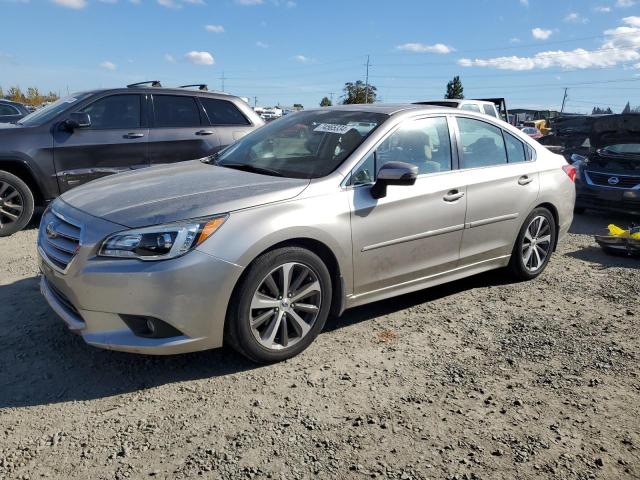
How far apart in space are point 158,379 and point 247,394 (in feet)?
1.87

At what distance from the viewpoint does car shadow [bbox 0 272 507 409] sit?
3.03 m

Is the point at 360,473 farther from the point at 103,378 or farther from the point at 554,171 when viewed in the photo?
the point at 554,171

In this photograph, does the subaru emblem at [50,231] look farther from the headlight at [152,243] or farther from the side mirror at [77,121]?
the side mirror at [77,121]

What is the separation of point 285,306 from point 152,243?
895mm

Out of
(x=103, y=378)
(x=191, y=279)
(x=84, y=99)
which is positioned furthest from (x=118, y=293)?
(x=84, y=99)

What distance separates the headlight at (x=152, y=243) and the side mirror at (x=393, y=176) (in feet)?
4.34

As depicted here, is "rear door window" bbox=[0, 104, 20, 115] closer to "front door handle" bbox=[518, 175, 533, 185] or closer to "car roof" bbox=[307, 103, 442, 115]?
"car roof" bbox=[307, 103, 442, 115]

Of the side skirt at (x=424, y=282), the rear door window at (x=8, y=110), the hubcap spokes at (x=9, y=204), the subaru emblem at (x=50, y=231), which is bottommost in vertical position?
the side skirt at (x=424, y=282)

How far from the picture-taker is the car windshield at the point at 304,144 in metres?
3.84

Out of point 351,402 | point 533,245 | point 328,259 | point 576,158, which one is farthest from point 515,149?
point 576,158

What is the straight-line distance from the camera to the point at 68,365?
3305 mm

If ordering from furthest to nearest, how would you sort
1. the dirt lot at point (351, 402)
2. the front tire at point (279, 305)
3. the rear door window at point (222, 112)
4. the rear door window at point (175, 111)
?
1. the rear door window at point (222, 112)
2. the rear door window at point (175, 111)
3. the front tire at point (279, 305)
4. the dirt lot at point (351, 402)

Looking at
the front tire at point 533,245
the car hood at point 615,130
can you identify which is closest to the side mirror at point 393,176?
the front tire at point 533,245

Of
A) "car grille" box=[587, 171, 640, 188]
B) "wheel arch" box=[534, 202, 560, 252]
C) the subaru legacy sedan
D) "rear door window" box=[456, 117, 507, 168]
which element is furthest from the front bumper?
"car grille" box=[587, 171, 640, 188]
